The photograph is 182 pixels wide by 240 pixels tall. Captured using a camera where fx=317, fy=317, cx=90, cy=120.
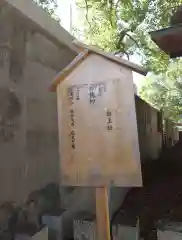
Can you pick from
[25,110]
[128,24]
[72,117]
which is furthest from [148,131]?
[72,117]

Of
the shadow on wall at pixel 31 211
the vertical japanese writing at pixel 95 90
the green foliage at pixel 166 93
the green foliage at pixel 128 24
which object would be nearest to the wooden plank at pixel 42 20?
the vertical japanese writing at pixel 95 90

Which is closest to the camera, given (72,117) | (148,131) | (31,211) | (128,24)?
(72,117)

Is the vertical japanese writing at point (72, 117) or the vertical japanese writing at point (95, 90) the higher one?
the vertical japanese writing at point (95, 90)

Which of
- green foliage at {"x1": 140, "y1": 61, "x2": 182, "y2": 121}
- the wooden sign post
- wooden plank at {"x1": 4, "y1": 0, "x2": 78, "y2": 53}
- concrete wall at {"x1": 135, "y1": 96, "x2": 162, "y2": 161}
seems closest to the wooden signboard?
the wooden sign post

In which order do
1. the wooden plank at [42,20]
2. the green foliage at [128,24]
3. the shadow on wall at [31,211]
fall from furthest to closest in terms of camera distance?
the green foliage at [128,24] < the wooden plank at [42,20] < the shadow on wall at [31,211]

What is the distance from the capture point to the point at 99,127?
2.20 meters

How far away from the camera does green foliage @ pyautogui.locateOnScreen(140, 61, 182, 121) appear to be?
57.7ft

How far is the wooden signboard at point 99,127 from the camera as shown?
2.13m

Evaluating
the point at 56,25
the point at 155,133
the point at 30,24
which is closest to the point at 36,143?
the point at 30,24

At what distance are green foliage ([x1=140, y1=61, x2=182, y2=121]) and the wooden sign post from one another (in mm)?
15200

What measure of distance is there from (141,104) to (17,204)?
523 centimetres

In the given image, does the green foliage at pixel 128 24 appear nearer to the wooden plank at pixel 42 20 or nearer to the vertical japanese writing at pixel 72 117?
the wooden plank at pixel 42 20

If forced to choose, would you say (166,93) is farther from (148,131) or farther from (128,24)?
(148,131)

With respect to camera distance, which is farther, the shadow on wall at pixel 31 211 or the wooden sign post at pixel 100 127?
the shadow on wall at pixel 31 211
